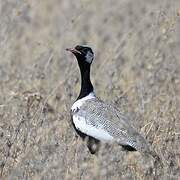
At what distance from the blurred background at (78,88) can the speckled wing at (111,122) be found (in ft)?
0.46

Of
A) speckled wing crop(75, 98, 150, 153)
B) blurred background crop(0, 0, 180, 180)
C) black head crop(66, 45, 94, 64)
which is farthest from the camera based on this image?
black head crop(66, 45, 94, 64)

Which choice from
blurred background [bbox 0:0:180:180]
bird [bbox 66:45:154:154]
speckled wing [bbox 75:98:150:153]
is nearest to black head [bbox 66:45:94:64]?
bird [bbox 66:45:154:154]

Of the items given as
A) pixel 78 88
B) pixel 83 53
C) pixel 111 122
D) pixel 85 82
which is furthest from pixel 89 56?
pixel 78 88

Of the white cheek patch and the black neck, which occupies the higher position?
the white cheek patch

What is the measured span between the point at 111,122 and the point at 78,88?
1.57 metres

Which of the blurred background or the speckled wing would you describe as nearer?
the blurred background

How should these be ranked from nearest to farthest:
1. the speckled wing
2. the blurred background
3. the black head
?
the blurred background < the speckled wing < the black head

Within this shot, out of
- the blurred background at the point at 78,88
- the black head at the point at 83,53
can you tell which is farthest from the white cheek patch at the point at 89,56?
the blurred background at the point at 78,88

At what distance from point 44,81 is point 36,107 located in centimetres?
151

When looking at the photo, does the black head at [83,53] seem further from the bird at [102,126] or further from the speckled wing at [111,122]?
the speckled wing at [111,122]

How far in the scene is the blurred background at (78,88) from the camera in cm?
518

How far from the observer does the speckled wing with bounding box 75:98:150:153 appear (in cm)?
575

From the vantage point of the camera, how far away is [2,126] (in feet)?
18.7

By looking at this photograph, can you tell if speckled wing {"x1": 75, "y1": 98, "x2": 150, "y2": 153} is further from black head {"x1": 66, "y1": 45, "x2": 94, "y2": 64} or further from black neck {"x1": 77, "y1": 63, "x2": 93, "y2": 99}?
black head {"x1": 66, "y1": 45, "x2": 94, "y2": 64}
